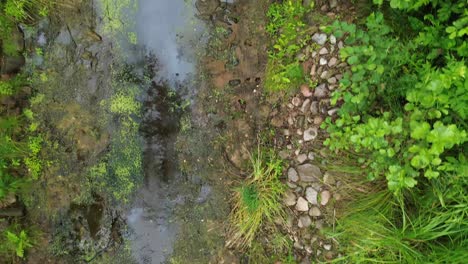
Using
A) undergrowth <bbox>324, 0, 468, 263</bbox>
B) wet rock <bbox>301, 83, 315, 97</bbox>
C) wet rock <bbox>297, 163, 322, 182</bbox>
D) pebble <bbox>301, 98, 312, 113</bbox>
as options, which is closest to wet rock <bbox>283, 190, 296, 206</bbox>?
wet rock <bbox>297, 163, 322, 182</bbox>

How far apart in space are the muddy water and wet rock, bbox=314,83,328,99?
98 centimetres

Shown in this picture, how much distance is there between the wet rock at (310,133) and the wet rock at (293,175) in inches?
9.6

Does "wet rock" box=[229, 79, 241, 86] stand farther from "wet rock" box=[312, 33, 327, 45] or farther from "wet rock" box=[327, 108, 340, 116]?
"wet rock" box=[327, 108, 340, 116]

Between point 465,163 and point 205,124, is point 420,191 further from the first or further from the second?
point 205,124

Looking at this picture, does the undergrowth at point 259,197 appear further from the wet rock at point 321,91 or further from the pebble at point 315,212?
the wet rock at point 321,91

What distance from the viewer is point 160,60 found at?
324cm

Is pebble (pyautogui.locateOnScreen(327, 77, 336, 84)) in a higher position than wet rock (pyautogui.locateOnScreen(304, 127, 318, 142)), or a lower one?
higher

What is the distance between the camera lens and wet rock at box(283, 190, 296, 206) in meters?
2.89

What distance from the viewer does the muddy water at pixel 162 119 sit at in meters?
3.21

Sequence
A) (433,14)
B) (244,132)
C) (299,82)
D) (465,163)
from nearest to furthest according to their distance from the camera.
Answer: (465,163) → (433,14) → (299,82) → (244,132)

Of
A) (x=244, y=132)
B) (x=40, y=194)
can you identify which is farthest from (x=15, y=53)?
(x=244, y=132)

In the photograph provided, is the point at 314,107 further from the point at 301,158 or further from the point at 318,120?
the point at 301,158

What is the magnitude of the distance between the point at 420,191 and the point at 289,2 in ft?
5.10

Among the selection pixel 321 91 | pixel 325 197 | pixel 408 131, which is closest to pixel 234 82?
pixel 321 91
